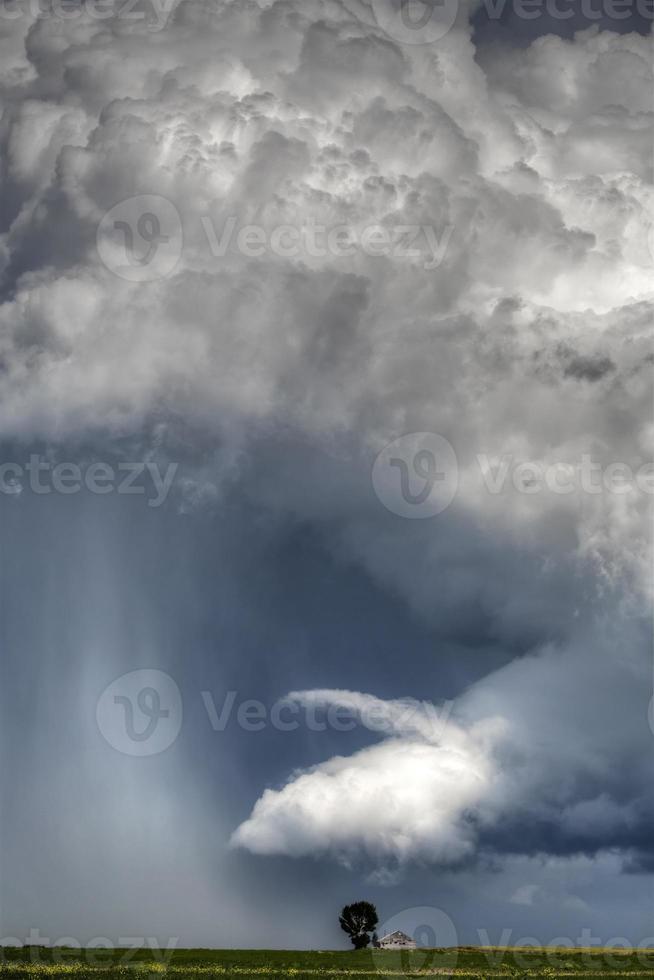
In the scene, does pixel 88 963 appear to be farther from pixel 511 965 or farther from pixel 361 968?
pixel 511 965

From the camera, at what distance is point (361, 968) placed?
96562 millimetres

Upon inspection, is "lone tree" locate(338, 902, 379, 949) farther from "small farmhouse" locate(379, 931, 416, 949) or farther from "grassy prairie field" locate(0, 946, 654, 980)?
"grassy prairie field" locate(0, 946, 654, 980)

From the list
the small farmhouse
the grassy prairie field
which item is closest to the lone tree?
the small farmhouse

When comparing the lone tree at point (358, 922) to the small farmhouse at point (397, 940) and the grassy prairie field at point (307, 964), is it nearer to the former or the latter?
the small farmhouse at point (397, 940)

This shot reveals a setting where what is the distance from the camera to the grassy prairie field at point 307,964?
264ft

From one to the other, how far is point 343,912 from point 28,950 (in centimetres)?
10044

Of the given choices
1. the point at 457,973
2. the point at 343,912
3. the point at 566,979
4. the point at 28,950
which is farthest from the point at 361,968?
the point at 343,912

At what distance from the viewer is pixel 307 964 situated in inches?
3996

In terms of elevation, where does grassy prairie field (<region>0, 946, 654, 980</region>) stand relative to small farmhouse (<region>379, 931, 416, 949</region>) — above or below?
above

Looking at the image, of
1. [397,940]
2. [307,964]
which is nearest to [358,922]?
[397,940]

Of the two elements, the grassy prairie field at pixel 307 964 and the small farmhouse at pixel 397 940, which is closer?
the grassy prairie field at pixel 307 964

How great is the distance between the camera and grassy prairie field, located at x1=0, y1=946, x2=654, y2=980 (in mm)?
80500

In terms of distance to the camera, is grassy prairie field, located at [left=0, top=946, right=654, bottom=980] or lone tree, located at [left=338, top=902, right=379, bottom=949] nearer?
grassy prairie field, located at [left=0, top=946, right=654, bottom=980]

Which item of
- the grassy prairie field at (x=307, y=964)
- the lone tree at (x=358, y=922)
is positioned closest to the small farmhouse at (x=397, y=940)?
the lone tree at (x=358, y=922)
